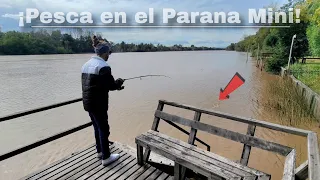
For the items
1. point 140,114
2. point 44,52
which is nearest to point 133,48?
point 44,52

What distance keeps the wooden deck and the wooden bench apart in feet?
0.58

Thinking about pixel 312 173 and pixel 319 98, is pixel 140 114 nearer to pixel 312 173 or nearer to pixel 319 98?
pixel 319 98

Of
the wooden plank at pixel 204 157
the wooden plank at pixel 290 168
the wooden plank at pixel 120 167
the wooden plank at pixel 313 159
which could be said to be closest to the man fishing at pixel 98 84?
the wooden plank at pixel 120 167

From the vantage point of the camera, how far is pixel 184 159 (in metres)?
2.39

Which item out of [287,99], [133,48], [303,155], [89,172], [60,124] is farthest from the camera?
[133,48]

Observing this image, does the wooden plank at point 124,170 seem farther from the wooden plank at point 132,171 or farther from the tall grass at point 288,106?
the tall grass at point 288,106

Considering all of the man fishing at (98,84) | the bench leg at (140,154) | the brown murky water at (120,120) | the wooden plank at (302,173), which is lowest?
the brown murky water at (120,120)

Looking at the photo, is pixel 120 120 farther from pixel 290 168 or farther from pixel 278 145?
pixel 290 168

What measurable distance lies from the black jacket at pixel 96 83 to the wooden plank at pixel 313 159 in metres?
1.99

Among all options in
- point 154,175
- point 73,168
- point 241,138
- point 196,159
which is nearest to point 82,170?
point 73,168

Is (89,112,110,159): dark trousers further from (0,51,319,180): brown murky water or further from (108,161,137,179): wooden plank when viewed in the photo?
(0,51,319,180): brown murky water

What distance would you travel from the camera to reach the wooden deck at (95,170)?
108 inches

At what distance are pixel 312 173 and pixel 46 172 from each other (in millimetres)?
2779

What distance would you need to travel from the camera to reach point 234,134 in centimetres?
245
